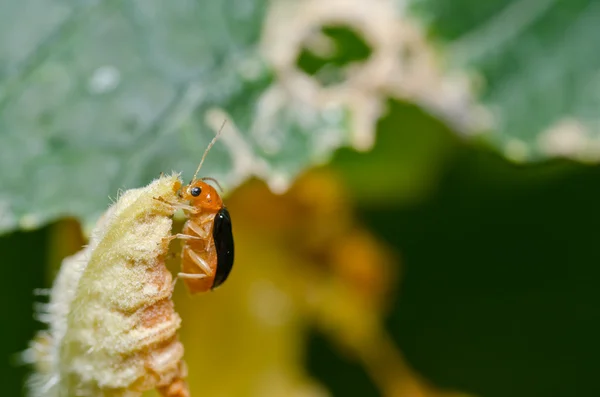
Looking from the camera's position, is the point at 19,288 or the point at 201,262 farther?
the point at 19,288

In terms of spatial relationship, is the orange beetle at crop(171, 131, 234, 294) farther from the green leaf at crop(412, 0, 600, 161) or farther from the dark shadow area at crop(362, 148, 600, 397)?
the dark shadow area at crop(362, 148, 600, 397)

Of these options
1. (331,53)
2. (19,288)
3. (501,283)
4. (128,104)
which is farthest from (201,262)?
(501,283)

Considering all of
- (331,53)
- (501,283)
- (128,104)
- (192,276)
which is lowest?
(192,276)

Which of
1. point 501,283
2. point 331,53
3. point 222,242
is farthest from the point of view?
point 501,283

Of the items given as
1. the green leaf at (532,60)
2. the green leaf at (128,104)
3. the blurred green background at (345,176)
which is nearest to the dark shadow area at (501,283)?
the blurred green background at (345,176)

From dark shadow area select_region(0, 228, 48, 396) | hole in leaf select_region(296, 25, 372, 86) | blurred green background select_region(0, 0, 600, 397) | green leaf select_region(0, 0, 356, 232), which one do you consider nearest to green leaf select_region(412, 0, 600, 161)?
blurred green background select_region(0, 0, 600, 397)

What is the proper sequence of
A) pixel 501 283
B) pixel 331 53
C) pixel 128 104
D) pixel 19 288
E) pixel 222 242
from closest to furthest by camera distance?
1. pixel 222 242
2. pixel 128 104
3. pixel 331 53
4. pixel 19 288
5. pixel 501 283

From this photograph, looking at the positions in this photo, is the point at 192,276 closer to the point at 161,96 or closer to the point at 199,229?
the point at 199,229
